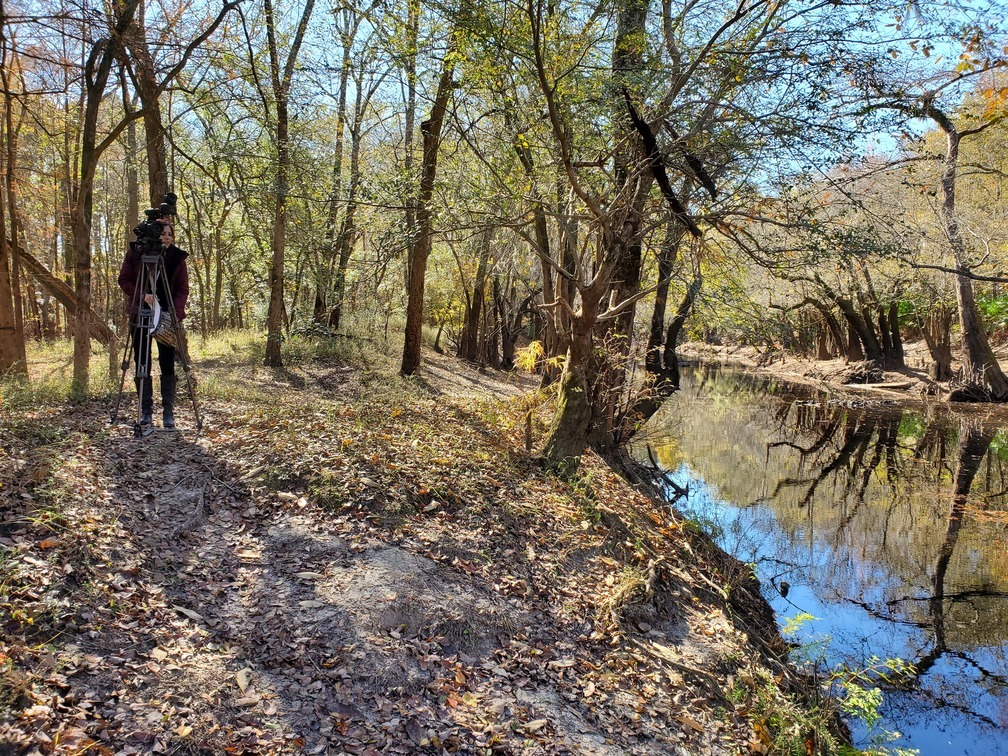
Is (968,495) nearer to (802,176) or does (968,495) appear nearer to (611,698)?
(802,176)

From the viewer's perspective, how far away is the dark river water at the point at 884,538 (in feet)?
18.2

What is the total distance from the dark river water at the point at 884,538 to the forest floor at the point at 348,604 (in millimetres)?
1298

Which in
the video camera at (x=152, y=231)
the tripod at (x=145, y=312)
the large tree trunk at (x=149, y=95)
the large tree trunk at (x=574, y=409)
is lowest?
the large tree trunk at (x=574, y=409)

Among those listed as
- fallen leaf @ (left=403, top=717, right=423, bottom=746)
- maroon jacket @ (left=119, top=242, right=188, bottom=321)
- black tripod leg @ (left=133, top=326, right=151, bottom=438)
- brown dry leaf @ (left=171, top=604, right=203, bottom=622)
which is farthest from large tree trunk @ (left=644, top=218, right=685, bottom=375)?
black tripod leg @ (left=133, top=326, right=151, bottom=438)

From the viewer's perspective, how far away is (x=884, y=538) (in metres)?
8.80

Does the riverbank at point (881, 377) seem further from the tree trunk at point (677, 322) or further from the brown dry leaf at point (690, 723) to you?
the brown dry leaf at point (690, 723)

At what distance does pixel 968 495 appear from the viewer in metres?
10.7

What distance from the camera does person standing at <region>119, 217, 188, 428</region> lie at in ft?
18.8

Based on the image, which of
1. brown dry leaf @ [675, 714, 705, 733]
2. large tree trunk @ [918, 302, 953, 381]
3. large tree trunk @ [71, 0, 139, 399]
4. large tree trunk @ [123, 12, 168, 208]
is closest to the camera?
brown dry leaf @ [675, 714, 705, 733]

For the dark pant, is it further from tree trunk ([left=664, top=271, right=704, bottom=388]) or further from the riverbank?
the riverbank

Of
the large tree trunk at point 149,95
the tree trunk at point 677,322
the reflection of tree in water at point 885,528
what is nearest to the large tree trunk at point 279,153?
the large tree trunk at point 149,95

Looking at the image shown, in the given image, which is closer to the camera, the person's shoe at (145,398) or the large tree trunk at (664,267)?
the person's shoe at (145,398)

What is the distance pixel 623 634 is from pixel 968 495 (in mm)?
9678

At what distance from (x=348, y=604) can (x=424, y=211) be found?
16.6 ft
